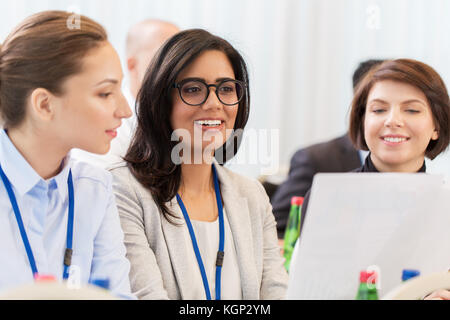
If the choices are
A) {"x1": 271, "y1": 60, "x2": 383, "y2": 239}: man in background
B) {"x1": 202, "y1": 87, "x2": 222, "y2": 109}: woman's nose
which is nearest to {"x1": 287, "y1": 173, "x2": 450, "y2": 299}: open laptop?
{"x1": 202, "y1": 87, "x2": 222, "y2": 109}: woman's nose

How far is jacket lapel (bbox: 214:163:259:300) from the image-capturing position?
1302 millimetres

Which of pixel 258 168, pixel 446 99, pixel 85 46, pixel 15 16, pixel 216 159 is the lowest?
pixel 258 168

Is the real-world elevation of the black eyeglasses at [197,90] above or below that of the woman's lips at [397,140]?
above

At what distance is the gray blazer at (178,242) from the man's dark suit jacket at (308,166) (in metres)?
0.62

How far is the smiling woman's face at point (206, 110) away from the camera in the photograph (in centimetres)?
129

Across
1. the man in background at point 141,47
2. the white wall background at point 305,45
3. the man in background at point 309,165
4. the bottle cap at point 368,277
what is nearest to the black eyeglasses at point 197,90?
the bottle cap at point 368,277

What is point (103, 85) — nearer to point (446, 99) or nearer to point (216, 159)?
point (216, 159)

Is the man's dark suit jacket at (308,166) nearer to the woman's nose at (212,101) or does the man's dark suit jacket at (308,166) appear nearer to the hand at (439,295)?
the woman's nose at (212,101)

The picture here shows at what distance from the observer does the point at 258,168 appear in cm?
219

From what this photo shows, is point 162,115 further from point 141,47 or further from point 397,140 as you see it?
point 141,47

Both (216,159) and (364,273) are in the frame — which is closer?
(364,273)
